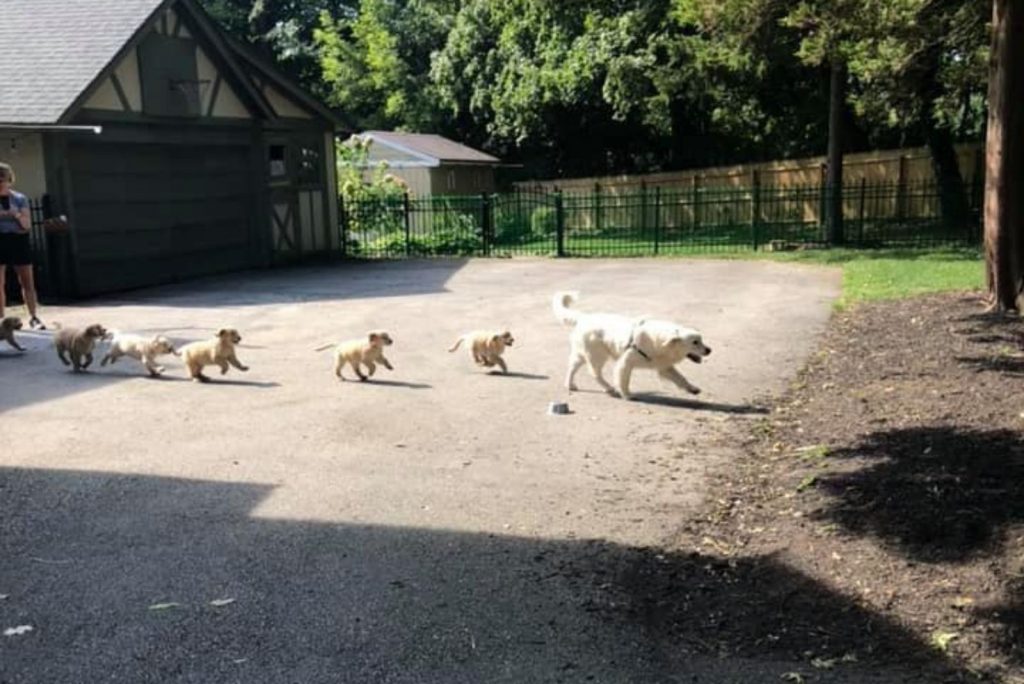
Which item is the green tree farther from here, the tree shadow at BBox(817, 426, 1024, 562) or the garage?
the tree shadow at BBox(817, 426, 1024, 562)

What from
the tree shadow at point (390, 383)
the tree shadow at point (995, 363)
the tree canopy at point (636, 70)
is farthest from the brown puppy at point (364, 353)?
the tree canopy at point (636, 70)

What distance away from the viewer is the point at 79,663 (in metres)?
3.80

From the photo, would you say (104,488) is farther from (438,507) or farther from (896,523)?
(896,523)

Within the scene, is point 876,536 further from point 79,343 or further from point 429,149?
point 429,149

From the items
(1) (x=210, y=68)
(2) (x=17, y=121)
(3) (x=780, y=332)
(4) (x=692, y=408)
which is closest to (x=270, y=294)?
(2) (x=17, y=121)

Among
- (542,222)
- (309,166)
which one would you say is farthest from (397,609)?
(542,222)

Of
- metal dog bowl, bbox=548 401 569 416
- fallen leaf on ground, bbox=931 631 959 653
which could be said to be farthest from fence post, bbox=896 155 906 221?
fallen leaf on ground, bbox=931 631 959 653

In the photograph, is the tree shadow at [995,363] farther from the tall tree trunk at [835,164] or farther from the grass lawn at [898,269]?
the tall tree trunk at [835,164]

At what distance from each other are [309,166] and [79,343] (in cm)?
1399

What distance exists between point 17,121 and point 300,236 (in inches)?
313

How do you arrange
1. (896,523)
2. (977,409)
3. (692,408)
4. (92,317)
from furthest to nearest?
(92,317) → (692,408) → (977,409) → (896,523)

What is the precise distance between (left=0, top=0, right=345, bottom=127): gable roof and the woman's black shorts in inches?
150

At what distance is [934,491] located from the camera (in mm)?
5270

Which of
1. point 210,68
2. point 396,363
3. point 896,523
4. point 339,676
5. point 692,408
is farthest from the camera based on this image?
point 210,68
